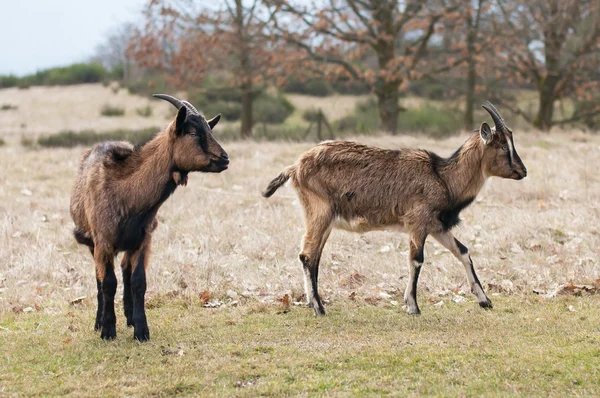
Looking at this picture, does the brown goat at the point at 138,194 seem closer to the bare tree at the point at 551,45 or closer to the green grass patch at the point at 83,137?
the green grass patch at the point at 83,137

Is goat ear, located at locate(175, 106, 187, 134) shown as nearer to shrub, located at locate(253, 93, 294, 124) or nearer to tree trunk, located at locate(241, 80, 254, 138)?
tree trunk, located at locate(241, 80, 254, 138)

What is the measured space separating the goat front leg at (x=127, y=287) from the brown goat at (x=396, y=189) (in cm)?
186

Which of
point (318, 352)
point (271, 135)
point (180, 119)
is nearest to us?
point (318, 352)

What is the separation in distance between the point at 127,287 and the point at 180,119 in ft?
5.67

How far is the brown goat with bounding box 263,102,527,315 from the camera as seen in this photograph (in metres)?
7.67

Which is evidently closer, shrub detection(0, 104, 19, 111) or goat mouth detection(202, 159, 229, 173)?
goat mouth detection(202, 159, 229, 173)

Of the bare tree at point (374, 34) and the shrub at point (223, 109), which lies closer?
the bare tree at point (374, 34)

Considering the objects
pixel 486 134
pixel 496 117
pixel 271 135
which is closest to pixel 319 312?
pixel 486 134

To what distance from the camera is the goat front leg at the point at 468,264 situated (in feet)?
25.0

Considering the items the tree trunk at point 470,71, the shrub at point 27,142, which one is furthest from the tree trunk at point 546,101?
the shrub at point 27,142

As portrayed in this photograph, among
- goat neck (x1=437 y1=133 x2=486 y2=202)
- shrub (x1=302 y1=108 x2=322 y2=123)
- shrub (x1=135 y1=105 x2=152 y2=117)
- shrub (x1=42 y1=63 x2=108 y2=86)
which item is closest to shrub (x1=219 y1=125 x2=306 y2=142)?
shrub (x1=302 y1=108 x2=322 y2=123)

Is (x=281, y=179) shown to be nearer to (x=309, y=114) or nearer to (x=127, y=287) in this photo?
(x=127, y=287)

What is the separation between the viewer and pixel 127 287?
269 inches

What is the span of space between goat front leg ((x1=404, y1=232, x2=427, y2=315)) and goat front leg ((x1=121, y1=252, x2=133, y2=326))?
2.80 meters
